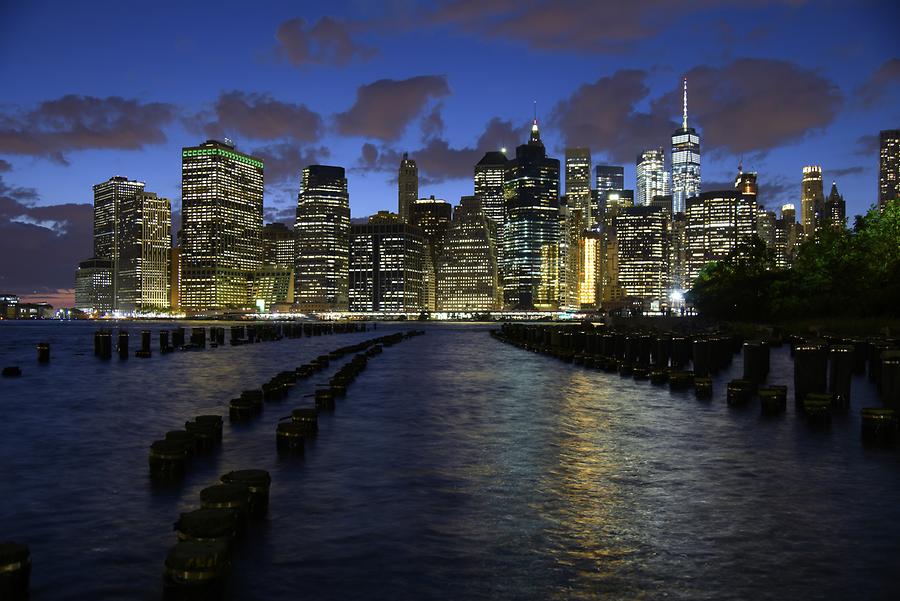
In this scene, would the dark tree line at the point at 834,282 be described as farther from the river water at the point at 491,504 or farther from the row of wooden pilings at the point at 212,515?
the row of wooden pilings at the point at 212,515

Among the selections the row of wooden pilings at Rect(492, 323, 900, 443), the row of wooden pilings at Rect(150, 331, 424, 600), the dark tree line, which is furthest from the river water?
the dark tree line

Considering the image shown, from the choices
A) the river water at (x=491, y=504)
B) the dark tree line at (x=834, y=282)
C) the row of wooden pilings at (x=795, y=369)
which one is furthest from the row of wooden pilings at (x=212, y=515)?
the dark tree line at (x=834, y=282)

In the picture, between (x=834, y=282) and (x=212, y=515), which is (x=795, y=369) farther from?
(x=834, y=282)

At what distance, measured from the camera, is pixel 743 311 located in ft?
314

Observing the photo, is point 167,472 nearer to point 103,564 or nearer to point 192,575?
point 103,564

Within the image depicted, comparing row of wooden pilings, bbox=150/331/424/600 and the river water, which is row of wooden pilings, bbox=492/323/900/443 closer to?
the river water

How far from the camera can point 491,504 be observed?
44.4 feet

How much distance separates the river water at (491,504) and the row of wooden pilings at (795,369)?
3.24ft

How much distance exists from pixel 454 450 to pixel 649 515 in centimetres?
745

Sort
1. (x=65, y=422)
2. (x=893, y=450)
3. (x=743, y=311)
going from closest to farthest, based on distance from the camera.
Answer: (x=893, y=450)
(x=65, y=422)
(x=743, y=311)

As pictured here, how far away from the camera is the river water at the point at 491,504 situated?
9.67 metres

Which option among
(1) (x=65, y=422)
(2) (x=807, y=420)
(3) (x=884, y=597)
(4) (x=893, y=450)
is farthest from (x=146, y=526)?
(2) (x=807, y=420)

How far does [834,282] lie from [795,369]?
55297 millimetres

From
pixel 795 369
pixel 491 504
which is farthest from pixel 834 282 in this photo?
pixel 491 504
